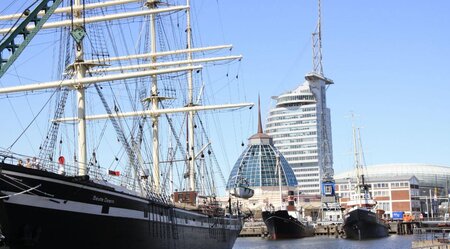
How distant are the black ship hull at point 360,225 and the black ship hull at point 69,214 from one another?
59442 mm

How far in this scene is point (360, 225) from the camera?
99.8 m

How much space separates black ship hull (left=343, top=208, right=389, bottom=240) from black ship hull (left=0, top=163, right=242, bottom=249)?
195 ft

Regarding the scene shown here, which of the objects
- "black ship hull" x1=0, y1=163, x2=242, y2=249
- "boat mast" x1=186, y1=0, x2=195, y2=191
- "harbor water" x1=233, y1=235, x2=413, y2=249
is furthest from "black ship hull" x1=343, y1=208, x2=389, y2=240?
"black ship hull" x1=0, y1=163, x2=242, y2=249

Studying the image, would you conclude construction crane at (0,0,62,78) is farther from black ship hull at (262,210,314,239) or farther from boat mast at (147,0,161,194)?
black ship hull at (262,210,314,239)

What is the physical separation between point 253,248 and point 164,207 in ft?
112

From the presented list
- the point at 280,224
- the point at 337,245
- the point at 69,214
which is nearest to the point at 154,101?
the point at 69,214

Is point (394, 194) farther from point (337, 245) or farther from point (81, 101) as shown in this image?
point (81, 101)

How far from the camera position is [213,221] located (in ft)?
198

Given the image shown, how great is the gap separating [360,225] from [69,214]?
2800 inches

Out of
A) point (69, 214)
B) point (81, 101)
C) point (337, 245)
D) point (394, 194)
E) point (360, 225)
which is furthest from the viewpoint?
point (394, 194)

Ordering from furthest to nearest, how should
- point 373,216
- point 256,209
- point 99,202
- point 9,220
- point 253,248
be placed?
point 256,209, point 373,216, point 253,248, point 99,202, point 9,220

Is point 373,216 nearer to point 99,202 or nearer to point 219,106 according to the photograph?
point 219,106

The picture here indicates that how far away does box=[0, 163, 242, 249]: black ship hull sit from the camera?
106ft

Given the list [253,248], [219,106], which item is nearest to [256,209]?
[253,248]
